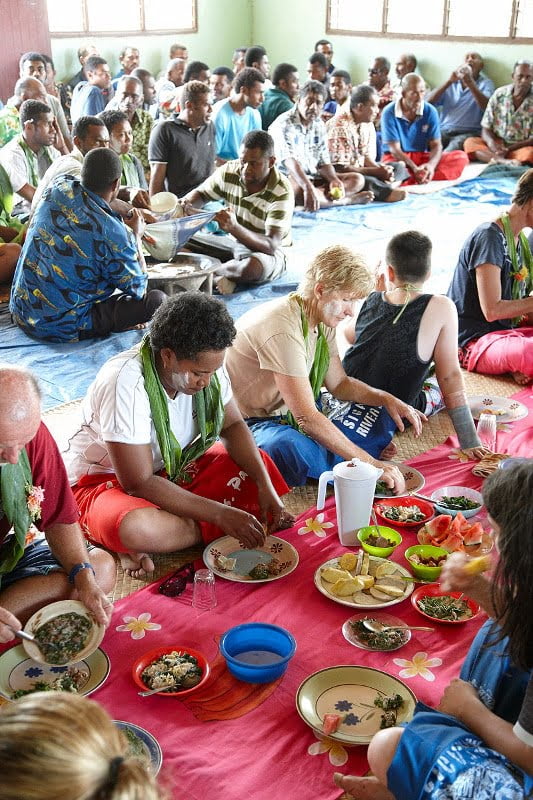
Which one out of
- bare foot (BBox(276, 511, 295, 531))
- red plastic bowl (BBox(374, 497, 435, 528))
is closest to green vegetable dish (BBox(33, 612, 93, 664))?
bare foot (BBox(276, 511, 295, 531))

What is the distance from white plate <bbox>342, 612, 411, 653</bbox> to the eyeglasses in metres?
0.47

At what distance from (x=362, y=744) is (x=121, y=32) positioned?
10.0 meters

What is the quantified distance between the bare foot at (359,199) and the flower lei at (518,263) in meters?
3.82

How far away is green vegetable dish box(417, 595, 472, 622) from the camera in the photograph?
2.16m

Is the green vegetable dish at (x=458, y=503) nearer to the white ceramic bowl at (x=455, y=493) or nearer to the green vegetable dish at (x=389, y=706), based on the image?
the white ceramic bowl at (x=455, y=493)

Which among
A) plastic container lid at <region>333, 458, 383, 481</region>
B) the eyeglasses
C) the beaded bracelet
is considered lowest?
the eyeglasses

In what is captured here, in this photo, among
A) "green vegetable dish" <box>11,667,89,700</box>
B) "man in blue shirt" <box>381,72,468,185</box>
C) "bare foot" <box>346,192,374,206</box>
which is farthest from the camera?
"man in blue shirt" <box>381,72,468,185</box>

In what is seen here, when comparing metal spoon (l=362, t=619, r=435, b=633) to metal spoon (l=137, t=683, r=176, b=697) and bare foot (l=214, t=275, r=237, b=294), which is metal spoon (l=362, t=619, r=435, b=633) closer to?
metal spoon (l=137, t=683, r=176, b=697)

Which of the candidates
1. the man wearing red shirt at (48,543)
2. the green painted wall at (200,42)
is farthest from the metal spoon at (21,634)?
the green painted wall at (200,42)

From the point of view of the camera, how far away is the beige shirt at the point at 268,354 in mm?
2777

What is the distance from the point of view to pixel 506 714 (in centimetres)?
161

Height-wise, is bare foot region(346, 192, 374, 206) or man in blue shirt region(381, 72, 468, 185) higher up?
man in blue shirt region(381, 72, 468, 185)

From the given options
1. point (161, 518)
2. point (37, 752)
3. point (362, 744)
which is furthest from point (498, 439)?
point (37, 752)

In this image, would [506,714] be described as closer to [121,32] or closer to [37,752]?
[37,752]
